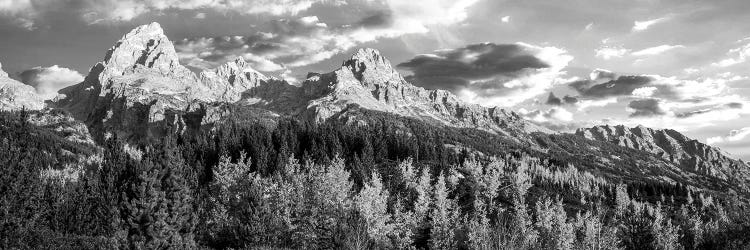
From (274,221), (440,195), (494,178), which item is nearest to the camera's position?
(274,221)

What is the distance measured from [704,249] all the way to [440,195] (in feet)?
130

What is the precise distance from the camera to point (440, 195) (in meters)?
88.2

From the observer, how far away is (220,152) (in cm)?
15912

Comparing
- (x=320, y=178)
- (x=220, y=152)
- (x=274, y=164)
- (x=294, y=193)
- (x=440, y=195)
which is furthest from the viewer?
(x=220, y=152)

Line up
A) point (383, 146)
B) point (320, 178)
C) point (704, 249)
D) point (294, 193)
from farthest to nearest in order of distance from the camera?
point (383, 146)
point (320, 178)
point (294, 193)
point (704, 249)

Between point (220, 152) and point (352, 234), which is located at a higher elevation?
point (220, 152)

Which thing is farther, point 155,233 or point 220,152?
point 220,152

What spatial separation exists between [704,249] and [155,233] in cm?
6406

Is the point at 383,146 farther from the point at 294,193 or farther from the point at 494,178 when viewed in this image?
the point at 294,193

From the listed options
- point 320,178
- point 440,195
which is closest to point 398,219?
point 320,178

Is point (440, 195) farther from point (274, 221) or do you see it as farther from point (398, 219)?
point (274, 221)

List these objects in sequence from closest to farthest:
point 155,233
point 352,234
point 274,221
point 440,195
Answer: point 352,234 → point 155,233 → point 274,221 → point 440,195

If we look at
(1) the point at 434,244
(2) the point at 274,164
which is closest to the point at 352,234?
(1) the point at 434,244

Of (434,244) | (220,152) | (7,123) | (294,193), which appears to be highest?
(220,152)
